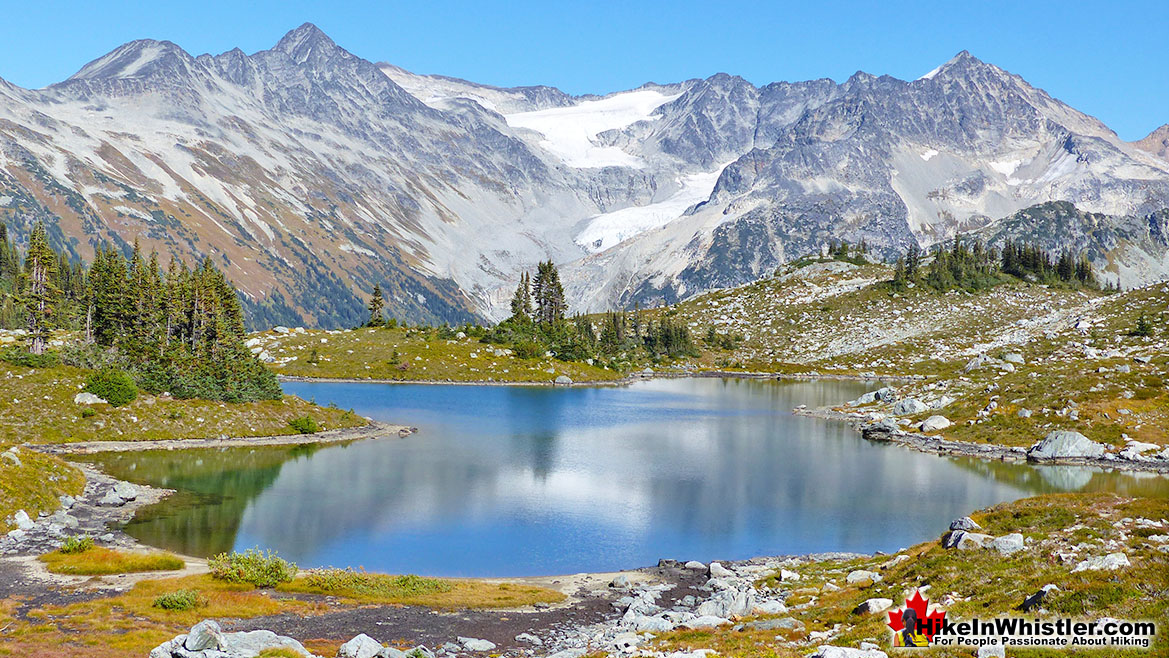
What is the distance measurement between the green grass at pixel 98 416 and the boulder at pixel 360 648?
56.5 meters

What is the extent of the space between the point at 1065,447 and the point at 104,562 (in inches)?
3167

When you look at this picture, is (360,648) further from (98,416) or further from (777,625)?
(98,416)

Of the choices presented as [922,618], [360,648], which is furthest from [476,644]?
[922,618]

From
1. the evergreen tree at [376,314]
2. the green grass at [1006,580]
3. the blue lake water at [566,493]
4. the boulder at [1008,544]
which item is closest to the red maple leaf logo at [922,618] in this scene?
the green grass at [1006,580]

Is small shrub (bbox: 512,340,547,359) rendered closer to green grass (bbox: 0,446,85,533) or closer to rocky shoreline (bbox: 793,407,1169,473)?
rocky shoreline (bbox: 793,407,1169,473)

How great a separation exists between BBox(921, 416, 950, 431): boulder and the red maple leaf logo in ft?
232

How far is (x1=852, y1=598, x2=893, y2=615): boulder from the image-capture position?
30.2 m

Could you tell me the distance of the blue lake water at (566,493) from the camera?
5184 centimetres

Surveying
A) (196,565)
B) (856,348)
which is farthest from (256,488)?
(856,348)

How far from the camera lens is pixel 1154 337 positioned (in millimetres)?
132125

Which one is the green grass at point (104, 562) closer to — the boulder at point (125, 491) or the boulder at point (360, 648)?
the boulder at point (125, 491)

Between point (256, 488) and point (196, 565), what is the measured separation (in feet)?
76.9

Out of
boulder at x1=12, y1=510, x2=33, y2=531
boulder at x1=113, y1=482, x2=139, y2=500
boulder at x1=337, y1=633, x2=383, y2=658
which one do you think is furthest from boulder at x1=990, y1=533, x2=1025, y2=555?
boulder at x1=113, y1=482, x2=139, y2=500

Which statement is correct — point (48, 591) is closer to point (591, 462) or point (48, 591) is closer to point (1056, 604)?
point (1056, 604)
